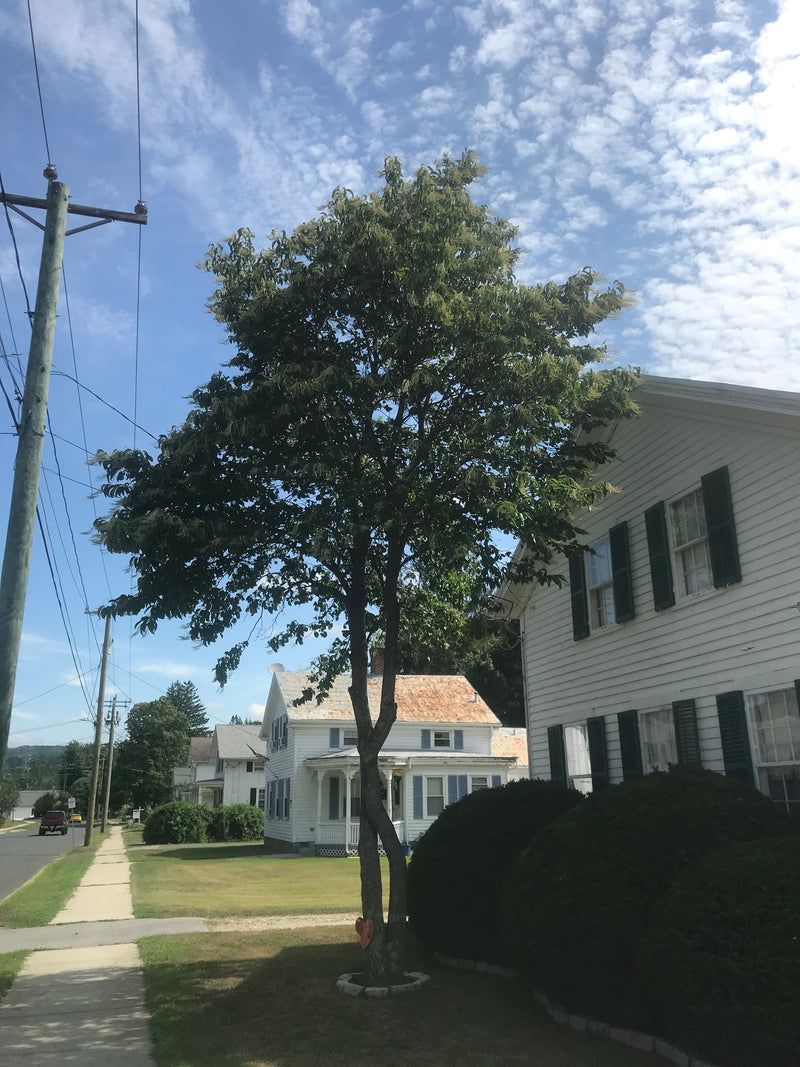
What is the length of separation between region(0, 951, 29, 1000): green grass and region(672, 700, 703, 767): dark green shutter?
8.08 metres

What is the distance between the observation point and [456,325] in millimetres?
9312

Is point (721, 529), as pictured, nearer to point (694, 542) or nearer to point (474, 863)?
point (694, 542)

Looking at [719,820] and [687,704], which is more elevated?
[687,704]

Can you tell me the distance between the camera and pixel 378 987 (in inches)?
340

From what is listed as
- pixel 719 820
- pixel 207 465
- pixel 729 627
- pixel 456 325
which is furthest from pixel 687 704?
pixel 207 465

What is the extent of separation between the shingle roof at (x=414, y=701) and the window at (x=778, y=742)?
79.6 feet

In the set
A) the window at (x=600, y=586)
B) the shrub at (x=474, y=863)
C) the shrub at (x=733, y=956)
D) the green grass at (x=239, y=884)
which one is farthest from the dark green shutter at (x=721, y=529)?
the green grass at (x=239, y=884)

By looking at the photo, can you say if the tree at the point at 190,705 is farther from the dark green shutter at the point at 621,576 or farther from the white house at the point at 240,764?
the dark green shutter at the point at 621,576

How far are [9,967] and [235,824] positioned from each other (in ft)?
105

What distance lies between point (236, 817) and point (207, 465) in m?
35.2

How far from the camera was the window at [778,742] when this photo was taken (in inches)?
357

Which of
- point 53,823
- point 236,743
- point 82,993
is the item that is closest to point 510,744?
point 236,743

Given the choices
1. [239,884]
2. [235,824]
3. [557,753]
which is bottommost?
[239,884]

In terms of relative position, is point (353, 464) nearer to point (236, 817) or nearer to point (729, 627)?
point (729, 627)
